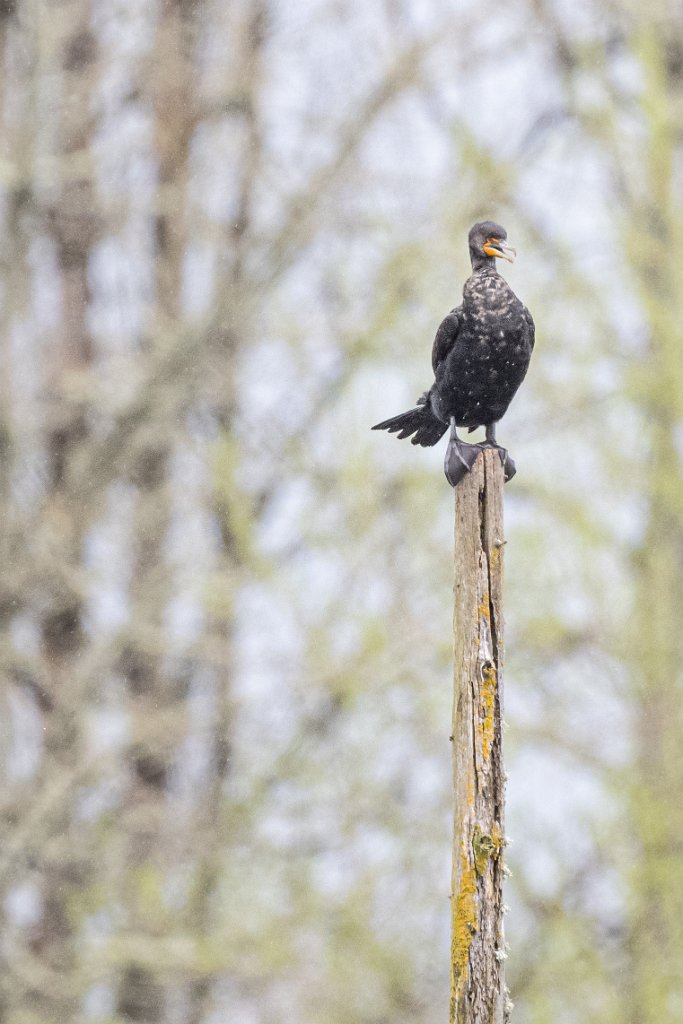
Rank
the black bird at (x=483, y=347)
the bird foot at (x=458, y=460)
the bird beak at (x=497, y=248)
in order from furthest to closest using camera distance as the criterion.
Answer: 1. the bird beak at (x=497, y=248)
2. the black bird at (x=483, y=347)
3. the bird foot at (x=458, y=460)

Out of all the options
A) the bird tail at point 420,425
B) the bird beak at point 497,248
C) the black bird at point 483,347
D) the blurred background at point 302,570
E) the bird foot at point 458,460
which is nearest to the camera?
the bird foot at point 458,460

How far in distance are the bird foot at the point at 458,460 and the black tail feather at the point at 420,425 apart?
526 mm

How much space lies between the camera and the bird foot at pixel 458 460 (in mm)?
3631

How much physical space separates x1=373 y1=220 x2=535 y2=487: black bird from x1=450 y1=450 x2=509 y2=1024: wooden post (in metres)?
0.46

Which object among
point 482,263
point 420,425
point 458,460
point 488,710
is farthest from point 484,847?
point 482,263

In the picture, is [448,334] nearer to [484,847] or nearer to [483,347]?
[483,347]

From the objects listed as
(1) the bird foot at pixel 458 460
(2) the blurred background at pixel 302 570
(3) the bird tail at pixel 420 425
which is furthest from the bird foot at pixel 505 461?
(2) the blurred background at pixel 302 570

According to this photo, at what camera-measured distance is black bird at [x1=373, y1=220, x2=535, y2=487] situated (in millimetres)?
4023

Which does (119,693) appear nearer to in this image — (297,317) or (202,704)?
(202,704)

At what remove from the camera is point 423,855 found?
10391mm

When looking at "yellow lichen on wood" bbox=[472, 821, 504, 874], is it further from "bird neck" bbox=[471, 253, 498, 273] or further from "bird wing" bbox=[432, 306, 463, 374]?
"bird neck" bbox=[471, 253, 498, 273]

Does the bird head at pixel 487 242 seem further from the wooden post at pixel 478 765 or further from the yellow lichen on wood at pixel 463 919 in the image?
the yellow lichen on wood at pixel 463 919

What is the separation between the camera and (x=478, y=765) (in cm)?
336

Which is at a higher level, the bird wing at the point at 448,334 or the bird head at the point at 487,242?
the bird head at the point at 487,242
